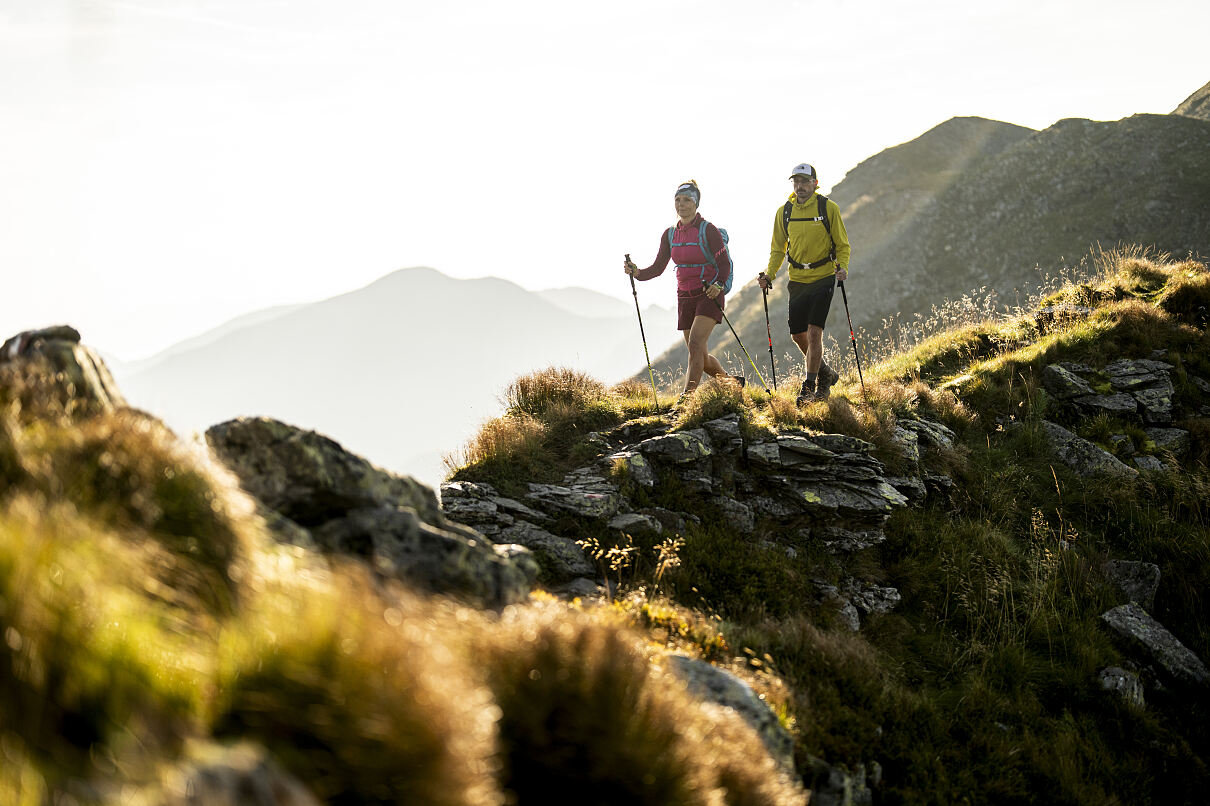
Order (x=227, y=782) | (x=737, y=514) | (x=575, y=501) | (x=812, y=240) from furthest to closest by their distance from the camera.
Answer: (x=812, y=240) → (x=737, y=514) → (x=575, y=501) → (x=227, y=782)

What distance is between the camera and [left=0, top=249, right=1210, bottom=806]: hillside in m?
2.34

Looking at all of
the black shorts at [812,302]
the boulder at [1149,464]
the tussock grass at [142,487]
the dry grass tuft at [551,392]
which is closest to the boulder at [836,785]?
the tussock grass at [142,487]

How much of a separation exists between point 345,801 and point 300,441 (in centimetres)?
251

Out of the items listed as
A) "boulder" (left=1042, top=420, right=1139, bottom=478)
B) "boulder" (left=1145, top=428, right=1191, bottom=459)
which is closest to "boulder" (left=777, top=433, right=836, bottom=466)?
"boulder" (left=1042, top=420, right=1139, bottom=478)

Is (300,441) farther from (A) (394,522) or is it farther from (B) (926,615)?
(B) (926,615)

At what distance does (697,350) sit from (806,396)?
1.97 metres

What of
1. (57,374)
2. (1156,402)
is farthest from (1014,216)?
(57,374)

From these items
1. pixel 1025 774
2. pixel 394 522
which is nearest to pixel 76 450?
pixel 394 522

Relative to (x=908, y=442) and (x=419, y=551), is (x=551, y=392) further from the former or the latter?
(x=419, y=551)

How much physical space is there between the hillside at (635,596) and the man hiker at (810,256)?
1351mm

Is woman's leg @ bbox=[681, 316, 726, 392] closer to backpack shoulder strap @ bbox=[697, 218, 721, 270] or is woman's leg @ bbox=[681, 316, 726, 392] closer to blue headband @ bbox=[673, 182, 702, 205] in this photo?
backpack shoulder strap @ bbox=[697, 218, 721, 270]

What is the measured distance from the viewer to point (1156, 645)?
7.04 m

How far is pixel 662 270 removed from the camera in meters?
11.1

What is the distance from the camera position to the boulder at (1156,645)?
22.4ft
